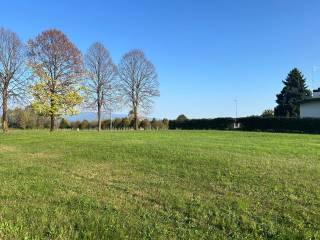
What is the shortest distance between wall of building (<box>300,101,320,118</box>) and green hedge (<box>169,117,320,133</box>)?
1067 centimetres

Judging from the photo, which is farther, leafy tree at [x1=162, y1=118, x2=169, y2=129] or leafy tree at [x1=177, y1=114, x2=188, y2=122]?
leafy tree at [x1=162, y1=118, x2=169, y2=129]

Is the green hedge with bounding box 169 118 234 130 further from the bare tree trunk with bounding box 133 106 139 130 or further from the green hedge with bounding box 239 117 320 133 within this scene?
the bare tree trunk with bounding box 133 106 139 130

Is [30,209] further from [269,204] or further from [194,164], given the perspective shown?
[194,164]

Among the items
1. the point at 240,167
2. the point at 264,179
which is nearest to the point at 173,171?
the point at 240,167

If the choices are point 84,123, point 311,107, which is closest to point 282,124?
point 311,107

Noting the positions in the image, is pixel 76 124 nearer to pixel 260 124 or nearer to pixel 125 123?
pixel 125 123

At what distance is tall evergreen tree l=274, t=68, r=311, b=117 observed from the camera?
75.2 metres

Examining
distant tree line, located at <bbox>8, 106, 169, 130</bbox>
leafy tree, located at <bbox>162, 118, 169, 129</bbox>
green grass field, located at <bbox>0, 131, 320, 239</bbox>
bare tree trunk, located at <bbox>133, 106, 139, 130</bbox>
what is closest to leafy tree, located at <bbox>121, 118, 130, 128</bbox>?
distant tree line, located at <bbox>8, 106, 169, 130</bbox>

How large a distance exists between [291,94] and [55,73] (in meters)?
46.1

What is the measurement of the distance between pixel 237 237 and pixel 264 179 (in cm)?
454

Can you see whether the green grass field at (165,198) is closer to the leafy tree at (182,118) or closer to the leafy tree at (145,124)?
the leafy tree at (182,118)

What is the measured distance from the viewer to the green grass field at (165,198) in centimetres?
696

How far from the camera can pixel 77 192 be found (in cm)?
991

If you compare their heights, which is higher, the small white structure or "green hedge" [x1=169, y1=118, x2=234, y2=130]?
the small white structure
